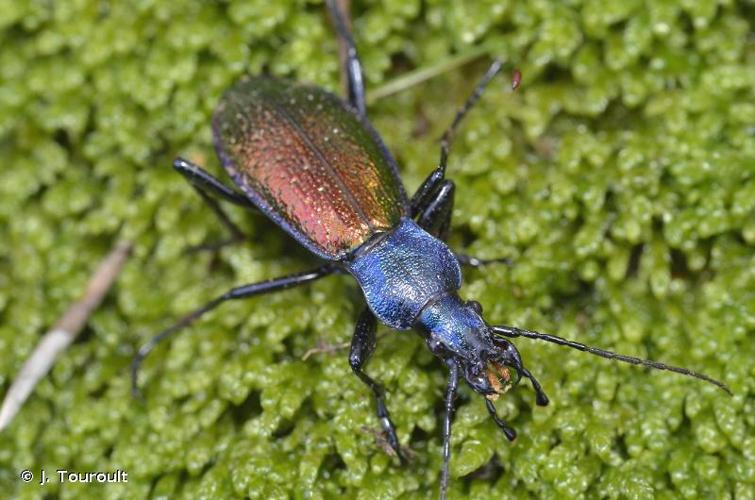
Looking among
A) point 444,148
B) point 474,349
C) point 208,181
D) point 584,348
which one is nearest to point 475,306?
point 474,349

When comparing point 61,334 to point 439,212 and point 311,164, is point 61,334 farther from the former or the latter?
point 439,212

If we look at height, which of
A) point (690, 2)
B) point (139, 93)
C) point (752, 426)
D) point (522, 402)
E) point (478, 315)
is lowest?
point (752, 426)

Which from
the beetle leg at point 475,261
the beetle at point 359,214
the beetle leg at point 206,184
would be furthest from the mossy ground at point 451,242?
the beetle leg at point 206,184

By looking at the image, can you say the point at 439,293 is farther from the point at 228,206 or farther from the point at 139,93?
the point at 139,93

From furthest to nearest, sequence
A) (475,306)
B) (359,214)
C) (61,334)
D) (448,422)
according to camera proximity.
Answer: (61,334) < (359,214) < (475,306) < (448,422)

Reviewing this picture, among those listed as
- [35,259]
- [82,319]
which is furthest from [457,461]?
[35,259]

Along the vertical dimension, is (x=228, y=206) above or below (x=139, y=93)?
below

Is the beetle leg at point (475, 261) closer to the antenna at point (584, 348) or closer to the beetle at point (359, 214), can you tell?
the beetle at point (359, 214)
